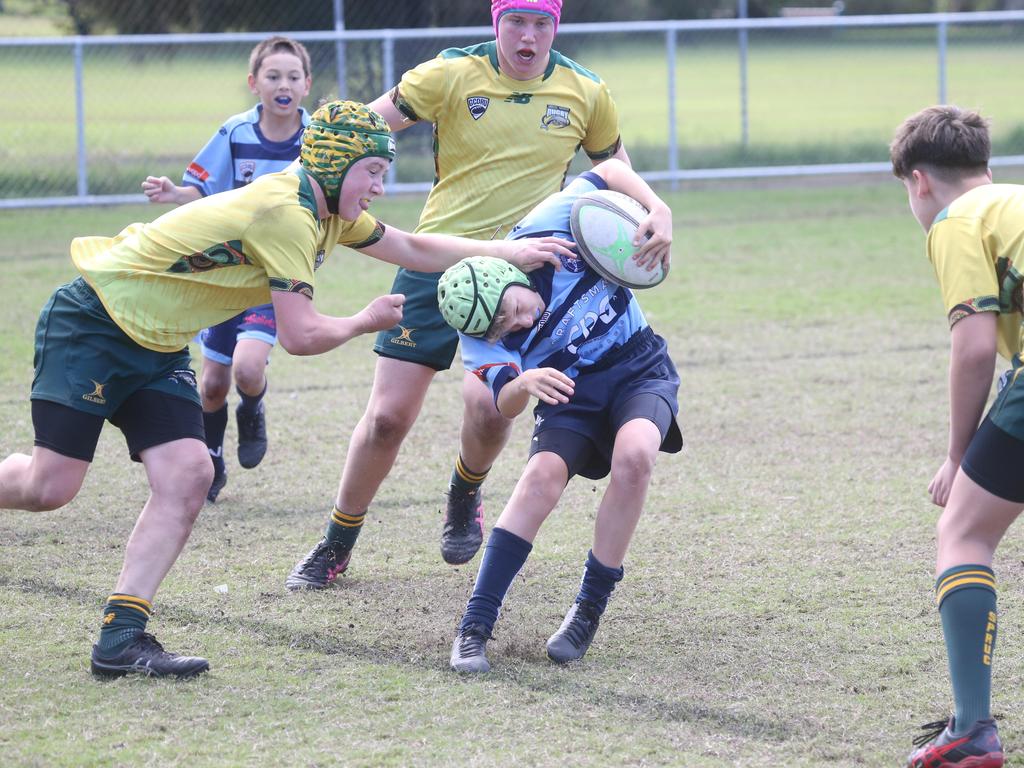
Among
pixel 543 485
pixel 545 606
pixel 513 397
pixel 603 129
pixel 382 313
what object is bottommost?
pixel 545 606

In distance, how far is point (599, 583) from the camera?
406cm

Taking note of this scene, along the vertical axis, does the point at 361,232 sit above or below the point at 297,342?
above

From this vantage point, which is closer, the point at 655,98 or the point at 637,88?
the point at 637,88

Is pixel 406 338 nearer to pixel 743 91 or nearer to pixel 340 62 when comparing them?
pixel 340 62

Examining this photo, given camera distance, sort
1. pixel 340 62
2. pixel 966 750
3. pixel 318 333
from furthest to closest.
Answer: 1. pixel 340 62
2. pixel 318 333
3. pixel 966 750

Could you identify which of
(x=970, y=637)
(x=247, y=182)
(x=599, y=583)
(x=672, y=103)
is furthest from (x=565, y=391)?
(x=672, y=103)

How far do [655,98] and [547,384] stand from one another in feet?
52.9

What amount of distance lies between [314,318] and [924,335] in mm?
6013

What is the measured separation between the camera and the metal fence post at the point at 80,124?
14164 mm

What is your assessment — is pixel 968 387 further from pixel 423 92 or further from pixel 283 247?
pixel 423 92

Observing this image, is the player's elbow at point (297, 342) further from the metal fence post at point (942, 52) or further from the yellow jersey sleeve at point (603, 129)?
the metal fence post at point (942, 52)

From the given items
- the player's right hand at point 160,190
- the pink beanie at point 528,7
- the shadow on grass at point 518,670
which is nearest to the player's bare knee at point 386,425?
the shadow on grass at point 518,670

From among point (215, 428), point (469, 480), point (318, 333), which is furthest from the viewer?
point (215, 428)

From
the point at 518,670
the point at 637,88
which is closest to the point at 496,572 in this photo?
the point at 518,670
